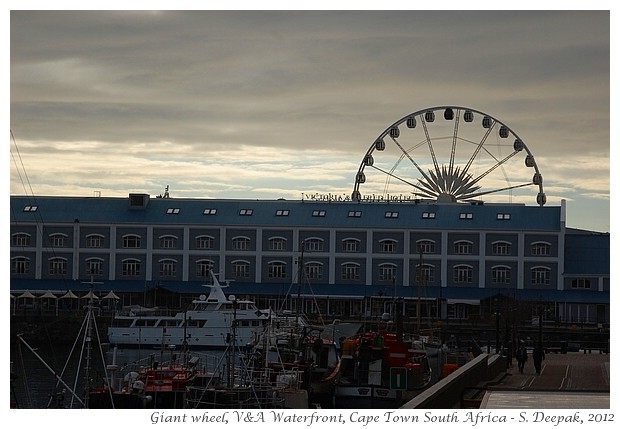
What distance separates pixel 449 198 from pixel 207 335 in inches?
632

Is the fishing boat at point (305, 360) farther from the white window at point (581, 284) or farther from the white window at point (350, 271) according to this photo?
the white window at point (581, 284)

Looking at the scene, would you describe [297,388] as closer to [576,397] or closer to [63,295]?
Result: [576,397]

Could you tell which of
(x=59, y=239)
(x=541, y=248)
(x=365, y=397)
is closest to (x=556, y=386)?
(x=365, y=397)

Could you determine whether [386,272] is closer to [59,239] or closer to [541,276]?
[541,276]

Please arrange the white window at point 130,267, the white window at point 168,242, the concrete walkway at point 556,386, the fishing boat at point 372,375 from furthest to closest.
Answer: the white window at point 168,242, the white window at point 130,267, the fishing boat at point 372,375, the concrete walkway at point 556,386

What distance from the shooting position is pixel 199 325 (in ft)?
177

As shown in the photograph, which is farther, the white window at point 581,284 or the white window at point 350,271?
the white window at point 350,271

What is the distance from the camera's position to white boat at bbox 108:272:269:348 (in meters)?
52.5

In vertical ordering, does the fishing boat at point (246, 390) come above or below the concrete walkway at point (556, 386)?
below

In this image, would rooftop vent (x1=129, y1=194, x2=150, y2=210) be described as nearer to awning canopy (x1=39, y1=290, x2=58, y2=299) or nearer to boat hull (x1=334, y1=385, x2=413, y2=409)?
awning canopy (x1=39, y1=290, x2=58, y2=299)

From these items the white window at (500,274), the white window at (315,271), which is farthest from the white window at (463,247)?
the white window at (315,271)

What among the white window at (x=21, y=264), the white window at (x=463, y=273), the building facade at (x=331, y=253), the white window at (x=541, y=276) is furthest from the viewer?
the white window at (x=21, y=264)

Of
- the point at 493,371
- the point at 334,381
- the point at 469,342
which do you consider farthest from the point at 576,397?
the point at 469,342

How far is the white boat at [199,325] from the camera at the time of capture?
52.5 metres
